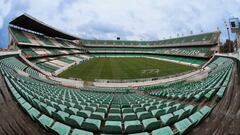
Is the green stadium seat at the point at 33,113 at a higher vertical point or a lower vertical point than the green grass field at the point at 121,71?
higher

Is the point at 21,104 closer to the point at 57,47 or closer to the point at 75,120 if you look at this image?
the point at 75,120

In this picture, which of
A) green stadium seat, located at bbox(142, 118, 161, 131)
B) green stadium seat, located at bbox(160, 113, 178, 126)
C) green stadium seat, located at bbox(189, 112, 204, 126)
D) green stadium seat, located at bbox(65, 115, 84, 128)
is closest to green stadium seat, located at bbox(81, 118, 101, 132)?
green stadium seat, located at bbox(65, 115, 84, 128)

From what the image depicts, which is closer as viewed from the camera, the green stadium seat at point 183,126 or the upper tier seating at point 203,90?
the green stadium seat at point 183,126

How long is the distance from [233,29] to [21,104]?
33.5 metres

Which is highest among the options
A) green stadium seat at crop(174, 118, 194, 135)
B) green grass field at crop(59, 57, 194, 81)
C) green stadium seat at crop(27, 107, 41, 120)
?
green stadium seat at crop(27, 107, 41, 120)

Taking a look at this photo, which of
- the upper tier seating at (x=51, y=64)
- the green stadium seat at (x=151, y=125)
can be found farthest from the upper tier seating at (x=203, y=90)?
the upper tier seating at (x=51, y=64)

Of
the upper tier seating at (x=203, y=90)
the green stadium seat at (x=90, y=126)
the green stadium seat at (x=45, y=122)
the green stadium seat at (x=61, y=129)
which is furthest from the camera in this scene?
the upper tier seating at (x=203, y=90)

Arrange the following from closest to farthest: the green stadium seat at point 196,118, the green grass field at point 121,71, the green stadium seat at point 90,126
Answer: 1. the green stadium seat at point 90,126
2. the green stadium seat at point 196,118
3. the green grass field at point 121,71

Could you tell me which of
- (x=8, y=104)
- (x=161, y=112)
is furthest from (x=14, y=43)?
(x=161, y=112)

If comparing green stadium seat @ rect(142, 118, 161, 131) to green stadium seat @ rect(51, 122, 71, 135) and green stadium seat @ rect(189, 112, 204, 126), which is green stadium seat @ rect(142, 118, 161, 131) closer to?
green stadium seat @ rect(189, 112, 204, 126)

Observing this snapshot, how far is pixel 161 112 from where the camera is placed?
6.98 m

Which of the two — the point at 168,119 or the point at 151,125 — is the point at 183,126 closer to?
the point at 168,119

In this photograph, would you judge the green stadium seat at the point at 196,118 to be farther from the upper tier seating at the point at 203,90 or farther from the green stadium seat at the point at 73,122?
the green stadium seat at the point at 73,122

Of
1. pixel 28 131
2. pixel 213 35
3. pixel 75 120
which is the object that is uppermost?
pixel 213 35
